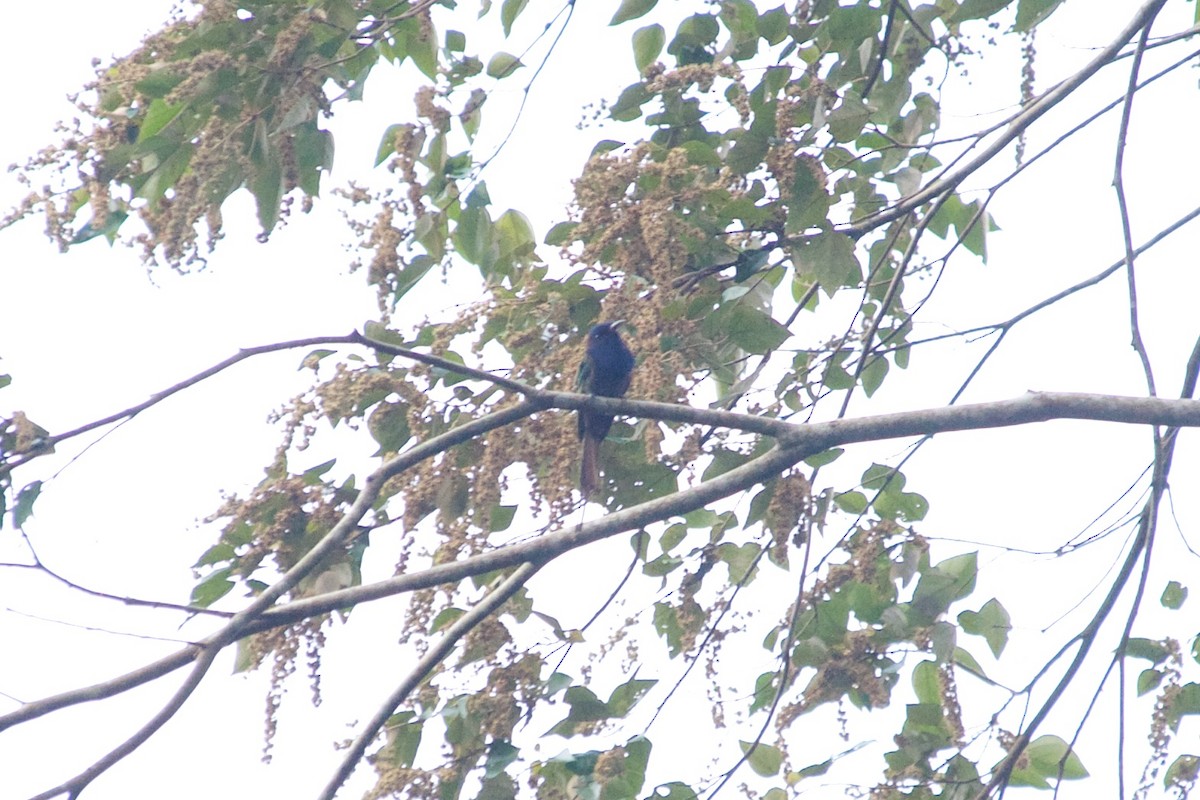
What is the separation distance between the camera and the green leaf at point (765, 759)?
11.7 ft

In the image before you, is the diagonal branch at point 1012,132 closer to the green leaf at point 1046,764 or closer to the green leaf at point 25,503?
the green leaf at point 1046,764

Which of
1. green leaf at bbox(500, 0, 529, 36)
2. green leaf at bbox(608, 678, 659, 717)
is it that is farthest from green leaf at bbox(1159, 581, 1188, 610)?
green leaf at bbox(500, 0, 529, 36)

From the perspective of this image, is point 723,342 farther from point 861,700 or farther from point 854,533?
point 861,700

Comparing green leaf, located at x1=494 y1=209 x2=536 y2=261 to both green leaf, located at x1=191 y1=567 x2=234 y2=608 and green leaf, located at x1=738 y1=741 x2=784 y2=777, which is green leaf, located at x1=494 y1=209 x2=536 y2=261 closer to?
green leaf, located at x1=191 y1=567 x2=234 y2=608

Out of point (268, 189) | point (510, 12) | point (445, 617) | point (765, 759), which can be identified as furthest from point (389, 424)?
point (765, 759)

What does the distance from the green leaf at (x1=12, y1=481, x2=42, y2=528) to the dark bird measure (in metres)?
1.22

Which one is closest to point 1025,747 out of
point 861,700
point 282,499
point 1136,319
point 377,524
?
point 861,700

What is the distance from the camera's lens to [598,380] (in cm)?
529

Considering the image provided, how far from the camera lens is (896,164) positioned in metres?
4.32

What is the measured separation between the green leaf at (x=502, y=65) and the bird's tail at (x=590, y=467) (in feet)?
3.69

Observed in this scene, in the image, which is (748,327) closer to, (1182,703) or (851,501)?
(851,501)

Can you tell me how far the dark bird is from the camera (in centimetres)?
341

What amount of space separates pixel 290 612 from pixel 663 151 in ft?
5.27

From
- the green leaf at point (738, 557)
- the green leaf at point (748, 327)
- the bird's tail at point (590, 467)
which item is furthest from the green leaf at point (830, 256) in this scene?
the green leaf at point (738, 557)
